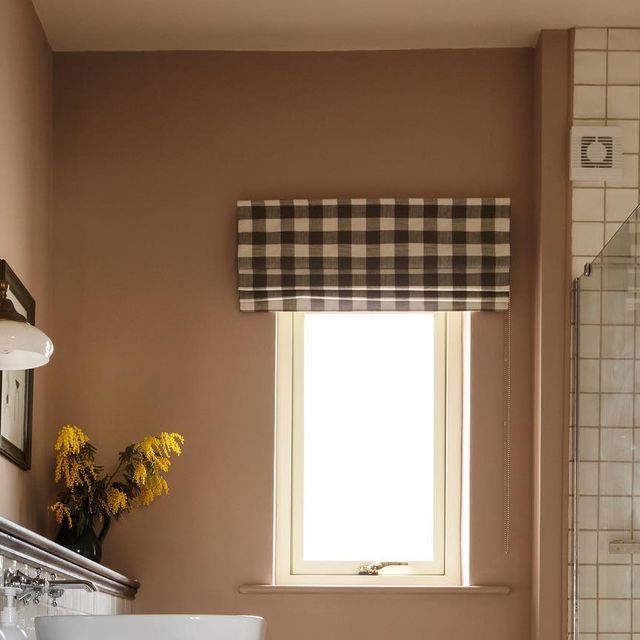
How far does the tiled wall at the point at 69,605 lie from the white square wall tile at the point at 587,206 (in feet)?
5.64

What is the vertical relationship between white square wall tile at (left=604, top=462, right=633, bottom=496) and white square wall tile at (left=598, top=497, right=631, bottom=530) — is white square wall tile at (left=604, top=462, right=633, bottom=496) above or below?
above

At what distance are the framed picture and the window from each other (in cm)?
83

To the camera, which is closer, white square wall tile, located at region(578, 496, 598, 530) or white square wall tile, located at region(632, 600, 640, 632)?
white square wall tile, located at region(632, 600, 640, 632)

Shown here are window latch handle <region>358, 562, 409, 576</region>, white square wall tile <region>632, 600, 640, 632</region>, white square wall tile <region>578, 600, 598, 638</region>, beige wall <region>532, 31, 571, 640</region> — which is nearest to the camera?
white square wall tile <region>632, 600, 640, 632</region>

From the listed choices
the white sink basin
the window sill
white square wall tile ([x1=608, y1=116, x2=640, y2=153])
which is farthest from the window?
the white sink basin

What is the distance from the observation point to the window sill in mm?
3582

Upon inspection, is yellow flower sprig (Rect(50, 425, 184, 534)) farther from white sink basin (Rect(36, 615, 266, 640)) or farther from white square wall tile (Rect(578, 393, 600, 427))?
white sink basin (Rect(36, 615, 266, 640))

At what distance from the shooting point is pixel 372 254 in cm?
371

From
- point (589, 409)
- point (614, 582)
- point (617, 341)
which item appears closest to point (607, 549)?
point (614, 582)

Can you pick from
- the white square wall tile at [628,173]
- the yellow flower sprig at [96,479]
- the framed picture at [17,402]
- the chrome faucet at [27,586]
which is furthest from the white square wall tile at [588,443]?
the chrome faucet at [27,586]

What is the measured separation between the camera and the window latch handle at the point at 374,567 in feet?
12.2

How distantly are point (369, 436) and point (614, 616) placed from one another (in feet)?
3.53

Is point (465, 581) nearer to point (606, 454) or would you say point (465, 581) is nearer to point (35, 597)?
point (606, 454)

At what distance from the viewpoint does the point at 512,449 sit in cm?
365
